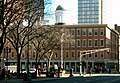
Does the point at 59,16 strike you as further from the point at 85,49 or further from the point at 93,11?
the point at 93,11

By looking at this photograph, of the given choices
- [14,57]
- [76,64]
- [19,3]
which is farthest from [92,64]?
[19,3]

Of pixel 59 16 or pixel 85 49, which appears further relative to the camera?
pixel 59 16

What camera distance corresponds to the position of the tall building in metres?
185

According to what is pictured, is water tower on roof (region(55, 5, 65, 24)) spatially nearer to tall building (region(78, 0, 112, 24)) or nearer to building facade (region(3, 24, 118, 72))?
building facade (region(3, 24, 118, 72))

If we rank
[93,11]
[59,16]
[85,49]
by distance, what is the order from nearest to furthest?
[85,49] → [59,16] → [93,11]

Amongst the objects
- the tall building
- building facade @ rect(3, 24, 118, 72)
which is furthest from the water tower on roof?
the tall building

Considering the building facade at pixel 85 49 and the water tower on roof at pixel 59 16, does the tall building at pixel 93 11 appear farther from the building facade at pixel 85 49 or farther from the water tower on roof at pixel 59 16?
the building facade at pixel 85 49

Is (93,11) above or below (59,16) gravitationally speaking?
above

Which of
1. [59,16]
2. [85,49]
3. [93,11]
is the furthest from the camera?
[93,11]

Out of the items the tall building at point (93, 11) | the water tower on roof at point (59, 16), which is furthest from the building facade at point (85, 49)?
the tall building at point (93, 11)

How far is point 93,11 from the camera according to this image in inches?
7402

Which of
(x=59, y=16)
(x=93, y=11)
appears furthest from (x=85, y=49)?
(x=93, y=11)

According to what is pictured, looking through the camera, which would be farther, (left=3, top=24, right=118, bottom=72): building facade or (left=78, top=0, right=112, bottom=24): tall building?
(left=78, top=0, right=112, bottom=24): tall building

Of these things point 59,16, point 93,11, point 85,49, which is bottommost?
point 85,49
